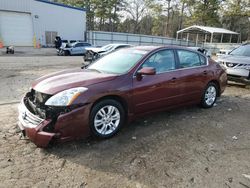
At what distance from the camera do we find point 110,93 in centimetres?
346

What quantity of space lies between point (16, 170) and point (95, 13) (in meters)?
42.0

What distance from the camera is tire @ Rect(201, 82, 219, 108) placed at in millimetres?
5301

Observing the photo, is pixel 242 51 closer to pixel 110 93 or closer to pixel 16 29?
pixel 110 93

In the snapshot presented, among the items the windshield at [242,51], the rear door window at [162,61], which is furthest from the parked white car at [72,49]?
the rear door window at [162,61]

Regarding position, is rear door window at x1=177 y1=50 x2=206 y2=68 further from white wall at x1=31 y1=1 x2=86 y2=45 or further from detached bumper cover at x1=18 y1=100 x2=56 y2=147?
white wall at x1=31 y1=1 x2=86 y2=45

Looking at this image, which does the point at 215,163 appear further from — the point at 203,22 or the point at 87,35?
the point at 203,22

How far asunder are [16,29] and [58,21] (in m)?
5.48

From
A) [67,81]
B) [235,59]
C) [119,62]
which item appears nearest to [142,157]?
[67,81]

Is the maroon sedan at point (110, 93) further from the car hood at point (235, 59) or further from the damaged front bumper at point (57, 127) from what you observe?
the car hood at point (235, 59)

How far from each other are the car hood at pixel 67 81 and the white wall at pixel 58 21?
25881 millimetres

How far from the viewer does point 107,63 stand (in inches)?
172

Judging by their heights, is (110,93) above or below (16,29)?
below

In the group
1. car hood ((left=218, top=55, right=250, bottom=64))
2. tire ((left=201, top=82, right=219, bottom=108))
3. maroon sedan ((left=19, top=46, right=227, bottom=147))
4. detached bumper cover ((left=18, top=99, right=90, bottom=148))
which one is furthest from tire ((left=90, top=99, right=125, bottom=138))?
car hood ((left=218, top=55, right=250, bottom=64))

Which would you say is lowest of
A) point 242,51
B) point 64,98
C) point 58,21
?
point 64,98
